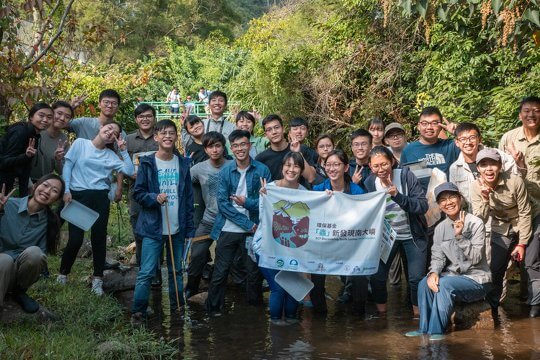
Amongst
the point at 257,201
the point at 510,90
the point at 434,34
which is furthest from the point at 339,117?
the point at 257,201

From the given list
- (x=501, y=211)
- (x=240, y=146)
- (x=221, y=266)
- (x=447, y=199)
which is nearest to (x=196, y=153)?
(x=240, y=146)

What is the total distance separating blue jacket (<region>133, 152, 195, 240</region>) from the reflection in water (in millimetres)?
901

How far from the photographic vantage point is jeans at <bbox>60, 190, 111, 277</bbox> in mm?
8055

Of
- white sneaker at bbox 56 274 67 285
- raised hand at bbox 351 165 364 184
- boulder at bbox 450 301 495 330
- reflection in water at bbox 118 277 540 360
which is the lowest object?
reflection in water at bbox 118 277 540 360

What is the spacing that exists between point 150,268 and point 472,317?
315 cm

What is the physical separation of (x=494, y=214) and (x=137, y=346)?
3.83 m

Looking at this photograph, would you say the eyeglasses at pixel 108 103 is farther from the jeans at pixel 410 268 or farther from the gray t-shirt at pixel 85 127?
the jeans at pixel 410 268

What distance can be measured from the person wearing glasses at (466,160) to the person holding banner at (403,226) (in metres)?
0.48

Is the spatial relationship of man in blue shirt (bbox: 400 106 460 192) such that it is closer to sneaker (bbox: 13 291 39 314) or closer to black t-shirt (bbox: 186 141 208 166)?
black t-shirt (bbox: 186 141 208 166)

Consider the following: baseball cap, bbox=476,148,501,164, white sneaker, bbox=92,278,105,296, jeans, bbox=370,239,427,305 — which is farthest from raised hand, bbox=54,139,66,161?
baseball cap, bbox=476,148,501,164

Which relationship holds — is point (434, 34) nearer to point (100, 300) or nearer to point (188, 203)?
point (188, 203)

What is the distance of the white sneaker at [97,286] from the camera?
801 centimetres

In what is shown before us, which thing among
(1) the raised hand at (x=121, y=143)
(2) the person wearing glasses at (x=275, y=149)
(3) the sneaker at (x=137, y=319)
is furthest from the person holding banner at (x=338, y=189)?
(1) the raised hand at (x=121, y=143)

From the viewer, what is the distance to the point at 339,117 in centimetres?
1748
